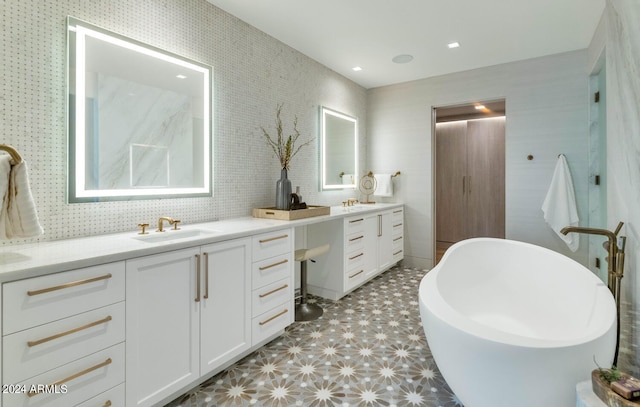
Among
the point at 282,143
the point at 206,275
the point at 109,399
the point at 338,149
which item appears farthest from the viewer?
the point at 338,149

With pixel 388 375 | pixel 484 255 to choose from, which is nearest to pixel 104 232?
pixel 388 375

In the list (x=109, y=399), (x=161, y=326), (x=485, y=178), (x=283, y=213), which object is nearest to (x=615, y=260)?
(x=283, y=213)

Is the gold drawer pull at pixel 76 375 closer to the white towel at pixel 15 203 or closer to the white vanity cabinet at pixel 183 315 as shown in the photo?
the white vanity cabinet at pixel 183 315

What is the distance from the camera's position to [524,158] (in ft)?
11.8

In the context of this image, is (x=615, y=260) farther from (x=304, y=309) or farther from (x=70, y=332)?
(x=70, y=332)

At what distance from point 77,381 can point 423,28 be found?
3.38 m

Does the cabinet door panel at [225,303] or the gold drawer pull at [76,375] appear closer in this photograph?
the gold drawer pull at [76,375]

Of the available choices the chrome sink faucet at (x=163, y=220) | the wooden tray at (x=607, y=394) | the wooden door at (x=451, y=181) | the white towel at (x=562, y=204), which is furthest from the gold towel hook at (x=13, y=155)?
the wooden door at (x=451, y=181)

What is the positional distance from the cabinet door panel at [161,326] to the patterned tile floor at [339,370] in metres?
0.22

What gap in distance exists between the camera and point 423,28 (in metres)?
2.82

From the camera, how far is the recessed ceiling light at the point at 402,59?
346 cm

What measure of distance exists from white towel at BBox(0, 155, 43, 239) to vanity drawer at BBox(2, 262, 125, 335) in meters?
0.26

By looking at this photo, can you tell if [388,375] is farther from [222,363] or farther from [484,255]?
[484,255]

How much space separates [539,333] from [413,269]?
213 cm
